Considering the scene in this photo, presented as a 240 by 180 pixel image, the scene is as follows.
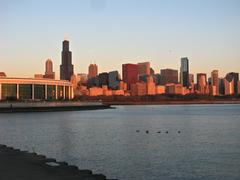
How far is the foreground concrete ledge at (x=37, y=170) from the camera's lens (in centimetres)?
2452

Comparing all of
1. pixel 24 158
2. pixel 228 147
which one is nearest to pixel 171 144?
pixel 228 147

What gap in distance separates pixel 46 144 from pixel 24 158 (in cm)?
2262

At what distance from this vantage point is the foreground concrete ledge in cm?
2452

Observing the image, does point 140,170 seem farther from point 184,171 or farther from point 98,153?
point 98,153

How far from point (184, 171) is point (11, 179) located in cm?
1591

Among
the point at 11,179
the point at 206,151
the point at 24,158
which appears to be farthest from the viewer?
the point at 206,151

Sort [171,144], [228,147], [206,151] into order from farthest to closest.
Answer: [171,144]
[228,147]
[206,151]

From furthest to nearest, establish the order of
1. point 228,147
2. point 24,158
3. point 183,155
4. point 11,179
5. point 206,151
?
point 228,147 < point 206,151 < point 183,155 < point 24,158 < point 11,179

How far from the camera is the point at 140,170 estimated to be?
34281 mm

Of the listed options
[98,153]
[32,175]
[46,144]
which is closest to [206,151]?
[98,153]

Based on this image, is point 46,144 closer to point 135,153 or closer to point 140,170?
point 135,153

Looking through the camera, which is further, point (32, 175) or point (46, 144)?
point (46, 144)

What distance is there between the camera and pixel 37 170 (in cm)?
2677

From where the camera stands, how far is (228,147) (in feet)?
163
